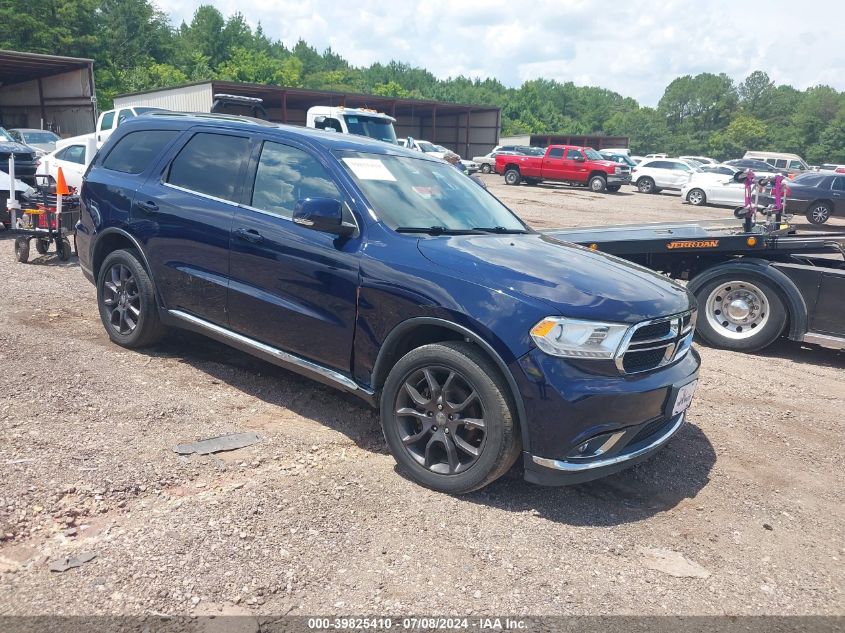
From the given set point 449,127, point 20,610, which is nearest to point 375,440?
point 20,610

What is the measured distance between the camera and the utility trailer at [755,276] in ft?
20.4

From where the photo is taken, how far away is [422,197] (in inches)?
176

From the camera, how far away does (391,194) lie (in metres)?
4.32

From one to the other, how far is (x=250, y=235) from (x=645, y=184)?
29910 mm

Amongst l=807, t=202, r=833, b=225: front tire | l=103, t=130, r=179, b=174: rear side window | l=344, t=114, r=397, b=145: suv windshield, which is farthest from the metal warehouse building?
l=103, t=130, r=179, b=174: rear side window

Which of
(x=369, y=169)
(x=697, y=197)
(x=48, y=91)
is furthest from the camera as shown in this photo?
(x=48, y=91)

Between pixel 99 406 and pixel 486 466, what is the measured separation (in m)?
2.63

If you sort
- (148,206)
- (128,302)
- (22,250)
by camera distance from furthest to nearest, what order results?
(22,250), (128,302), (148,206)

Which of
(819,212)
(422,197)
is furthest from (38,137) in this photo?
(819,212)

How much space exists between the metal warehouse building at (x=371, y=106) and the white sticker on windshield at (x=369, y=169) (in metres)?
24.4

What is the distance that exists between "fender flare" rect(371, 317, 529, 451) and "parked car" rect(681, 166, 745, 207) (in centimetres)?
2445

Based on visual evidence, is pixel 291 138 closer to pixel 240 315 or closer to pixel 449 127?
pixel 240 315

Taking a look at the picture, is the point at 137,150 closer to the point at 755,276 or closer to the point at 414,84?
the point at 755,276

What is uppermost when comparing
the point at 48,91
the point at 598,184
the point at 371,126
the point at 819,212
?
the point at 48,91
